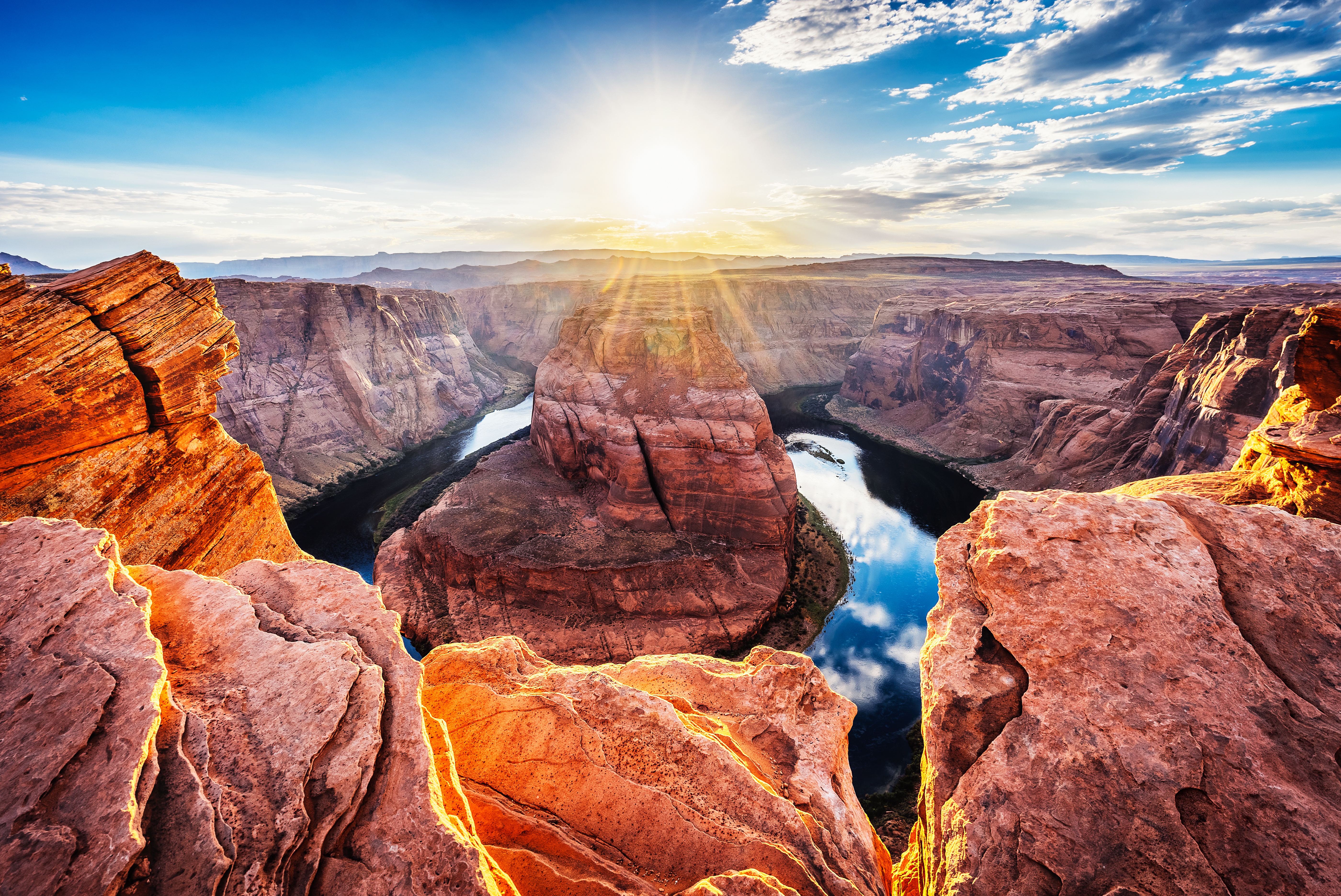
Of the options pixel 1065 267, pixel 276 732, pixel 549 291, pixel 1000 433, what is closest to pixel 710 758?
pixel 276 732

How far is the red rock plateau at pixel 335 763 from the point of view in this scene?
14.5 feet

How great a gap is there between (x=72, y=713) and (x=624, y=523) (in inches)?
1145

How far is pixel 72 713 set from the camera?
496 cm

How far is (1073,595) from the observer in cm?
797

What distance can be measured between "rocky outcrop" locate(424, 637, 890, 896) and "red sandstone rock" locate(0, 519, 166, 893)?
395cm

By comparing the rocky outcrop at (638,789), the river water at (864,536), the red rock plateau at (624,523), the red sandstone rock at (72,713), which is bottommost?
the river water at (864,536)

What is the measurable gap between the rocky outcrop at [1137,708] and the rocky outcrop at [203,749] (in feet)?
21.3

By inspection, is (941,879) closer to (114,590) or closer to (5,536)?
(114,590)

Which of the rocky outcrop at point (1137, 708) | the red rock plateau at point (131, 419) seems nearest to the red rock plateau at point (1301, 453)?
the rocky outcrop at point (1137, 708)

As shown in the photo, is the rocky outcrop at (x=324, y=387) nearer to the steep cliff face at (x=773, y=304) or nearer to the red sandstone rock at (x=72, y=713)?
the steep cliff face at (x=773, y=304)

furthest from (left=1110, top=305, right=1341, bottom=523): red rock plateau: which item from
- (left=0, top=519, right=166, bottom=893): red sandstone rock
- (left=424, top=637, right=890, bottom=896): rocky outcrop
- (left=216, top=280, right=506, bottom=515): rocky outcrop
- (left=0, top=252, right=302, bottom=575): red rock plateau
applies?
(left=216, top=280, right=506, bottom=515): rocky outcrop

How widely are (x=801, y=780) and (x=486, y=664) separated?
637cm

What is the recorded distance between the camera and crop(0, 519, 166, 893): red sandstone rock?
13.0 feet

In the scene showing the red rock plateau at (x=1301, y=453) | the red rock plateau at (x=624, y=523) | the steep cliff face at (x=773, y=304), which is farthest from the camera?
the steep cliff face at (x=773, y=304)
